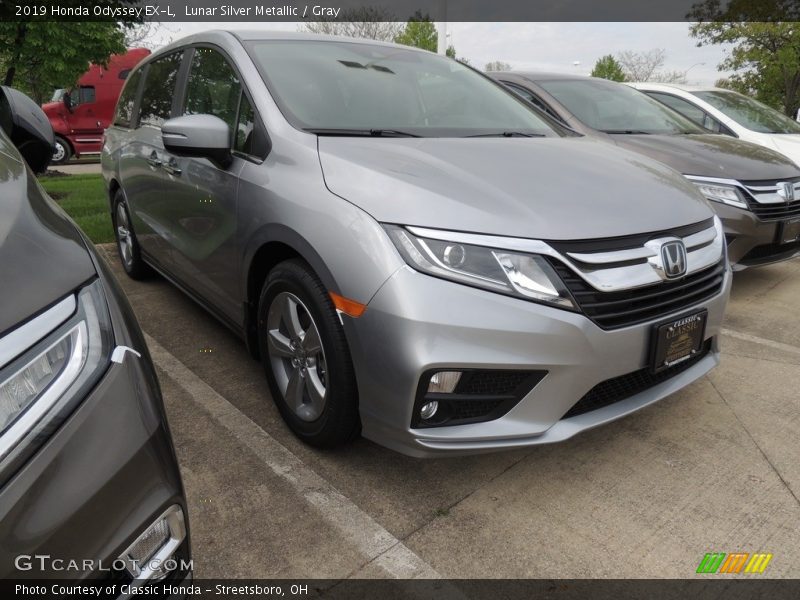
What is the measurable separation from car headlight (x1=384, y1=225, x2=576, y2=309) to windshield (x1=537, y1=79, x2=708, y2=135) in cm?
357

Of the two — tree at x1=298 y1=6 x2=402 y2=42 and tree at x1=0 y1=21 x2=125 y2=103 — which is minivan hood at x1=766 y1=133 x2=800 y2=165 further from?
tree at x1=298 y1=6 x2=402 y2=42

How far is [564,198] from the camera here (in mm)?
2062

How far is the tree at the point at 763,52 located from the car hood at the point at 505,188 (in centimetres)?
2029

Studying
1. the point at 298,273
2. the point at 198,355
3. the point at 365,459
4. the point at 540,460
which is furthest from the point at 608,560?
the point at 198,355

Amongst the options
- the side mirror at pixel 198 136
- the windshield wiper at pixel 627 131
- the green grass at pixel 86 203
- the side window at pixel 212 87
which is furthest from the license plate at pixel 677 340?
the green grass at pixel 86 203

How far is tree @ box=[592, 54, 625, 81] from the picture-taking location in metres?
47.3

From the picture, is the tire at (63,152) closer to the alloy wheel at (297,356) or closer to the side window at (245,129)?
the side window at (245,129)

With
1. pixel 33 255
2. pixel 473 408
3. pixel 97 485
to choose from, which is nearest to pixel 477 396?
pixel 473 408

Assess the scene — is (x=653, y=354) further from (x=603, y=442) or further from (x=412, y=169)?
(x=412, y=169)

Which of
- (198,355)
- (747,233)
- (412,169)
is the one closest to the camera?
(412,169)

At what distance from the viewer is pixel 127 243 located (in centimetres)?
443

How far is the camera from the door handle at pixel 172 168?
3.08m

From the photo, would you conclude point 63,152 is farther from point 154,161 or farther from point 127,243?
point 154,161

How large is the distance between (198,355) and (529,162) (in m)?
2.01
